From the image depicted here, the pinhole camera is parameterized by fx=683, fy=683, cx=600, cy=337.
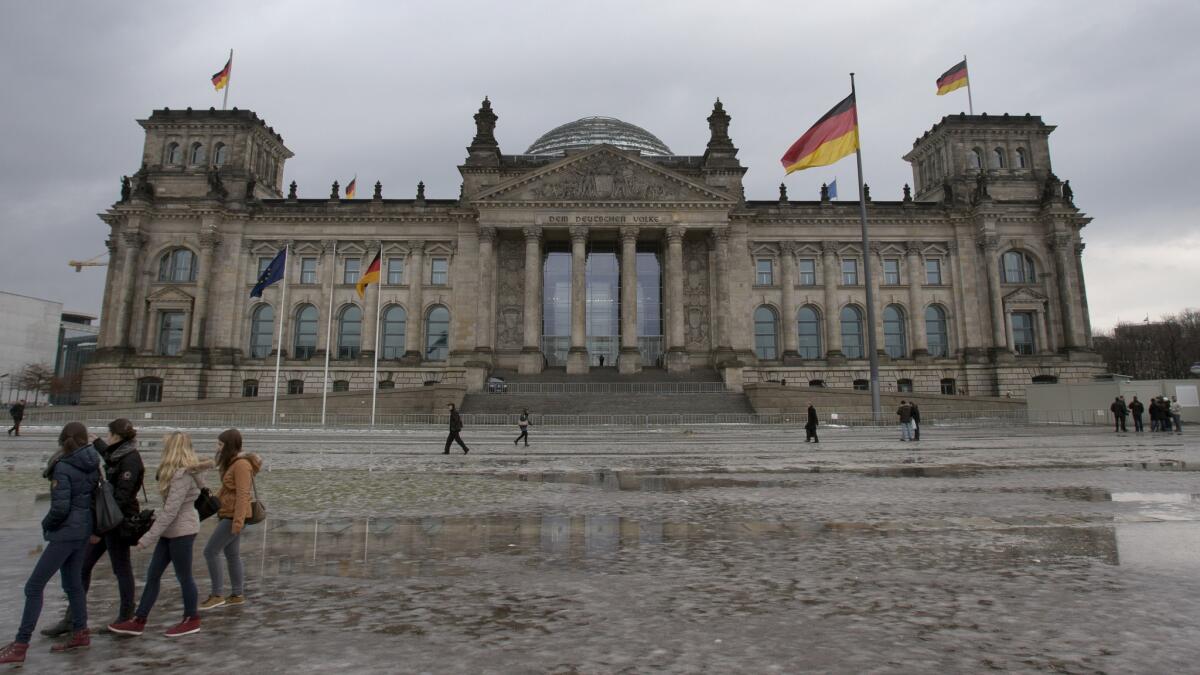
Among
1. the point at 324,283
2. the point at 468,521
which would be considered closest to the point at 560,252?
the point at 324,283

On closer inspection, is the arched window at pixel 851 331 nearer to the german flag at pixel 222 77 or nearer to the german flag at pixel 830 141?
the german flag at pixel 830 141

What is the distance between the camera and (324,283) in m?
57.5

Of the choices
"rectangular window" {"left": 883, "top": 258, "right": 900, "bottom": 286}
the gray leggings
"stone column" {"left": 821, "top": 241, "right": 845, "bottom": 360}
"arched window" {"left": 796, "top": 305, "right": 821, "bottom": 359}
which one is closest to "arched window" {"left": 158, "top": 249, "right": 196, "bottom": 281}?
"arched window" {"left": 796, "top": 305, "right": 821, "bottom": 359}

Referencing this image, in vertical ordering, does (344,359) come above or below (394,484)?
above

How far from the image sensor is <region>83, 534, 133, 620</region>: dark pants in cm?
482

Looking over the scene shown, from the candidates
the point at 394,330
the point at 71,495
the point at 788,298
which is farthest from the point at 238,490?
the point at 788,298

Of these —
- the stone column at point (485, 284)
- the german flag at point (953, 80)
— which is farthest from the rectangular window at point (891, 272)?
the stone column at point (485, 284)

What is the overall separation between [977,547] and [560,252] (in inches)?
2127

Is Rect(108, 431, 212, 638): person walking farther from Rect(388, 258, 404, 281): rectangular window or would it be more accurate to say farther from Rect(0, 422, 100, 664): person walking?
Rect(388, 258, 404, 281): rectangular window

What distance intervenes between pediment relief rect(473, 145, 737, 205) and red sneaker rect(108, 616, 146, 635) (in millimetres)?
50988

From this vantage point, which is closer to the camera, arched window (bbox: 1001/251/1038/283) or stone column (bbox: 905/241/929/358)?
stone column (bbox: 905/241/929/358)

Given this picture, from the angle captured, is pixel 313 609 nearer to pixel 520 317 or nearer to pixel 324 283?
pixel 520 317

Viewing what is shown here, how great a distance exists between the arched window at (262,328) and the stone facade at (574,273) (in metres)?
0.10

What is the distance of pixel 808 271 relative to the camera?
5938 cm
